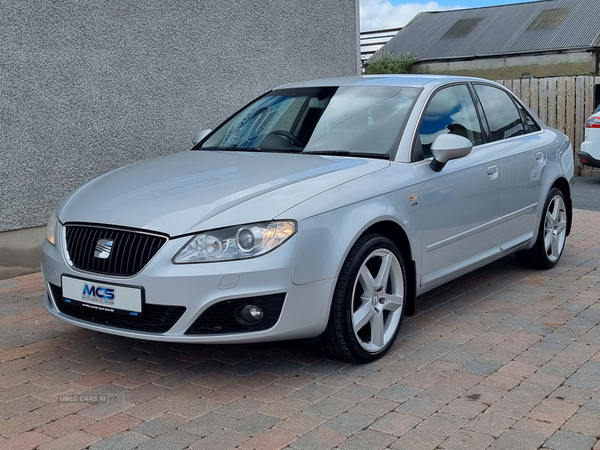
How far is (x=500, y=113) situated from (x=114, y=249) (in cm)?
341

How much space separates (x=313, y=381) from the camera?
402 centimetres

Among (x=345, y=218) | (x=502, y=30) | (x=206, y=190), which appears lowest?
(x=345, y=218)

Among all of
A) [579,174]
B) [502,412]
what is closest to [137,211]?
[502,412]

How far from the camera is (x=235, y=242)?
3.73 meters

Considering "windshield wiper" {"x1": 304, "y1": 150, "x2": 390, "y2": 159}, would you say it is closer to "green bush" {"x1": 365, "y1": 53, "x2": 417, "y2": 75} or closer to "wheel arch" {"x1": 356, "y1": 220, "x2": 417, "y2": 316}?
"wheel arch" {"x1": 356, "y1": 220, "x2": 417, "y2": 316}

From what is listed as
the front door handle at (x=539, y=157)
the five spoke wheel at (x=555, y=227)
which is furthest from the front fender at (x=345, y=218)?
the five spoke wheel at (x=555, y=227)

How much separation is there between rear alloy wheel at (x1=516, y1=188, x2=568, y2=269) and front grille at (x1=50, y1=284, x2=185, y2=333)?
364cm

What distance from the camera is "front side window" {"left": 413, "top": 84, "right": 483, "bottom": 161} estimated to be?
16.2ft

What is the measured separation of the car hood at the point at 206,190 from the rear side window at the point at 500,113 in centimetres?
158

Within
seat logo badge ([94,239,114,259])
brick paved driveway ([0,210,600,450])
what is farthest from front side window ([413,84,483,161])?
seat logo badge ([94,239,114,259])

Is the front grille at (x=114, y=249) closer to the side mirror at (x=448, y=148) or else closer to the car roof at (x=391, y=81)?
the side mirror at (x=448, y=148)

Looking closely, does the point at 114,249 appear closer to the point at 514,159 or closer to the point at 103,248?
the point at 103,248

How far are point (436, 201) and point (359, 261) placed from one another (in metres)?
0.94

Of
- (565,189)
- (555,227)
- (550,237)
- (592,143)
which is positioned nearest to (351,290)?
(550,237)
